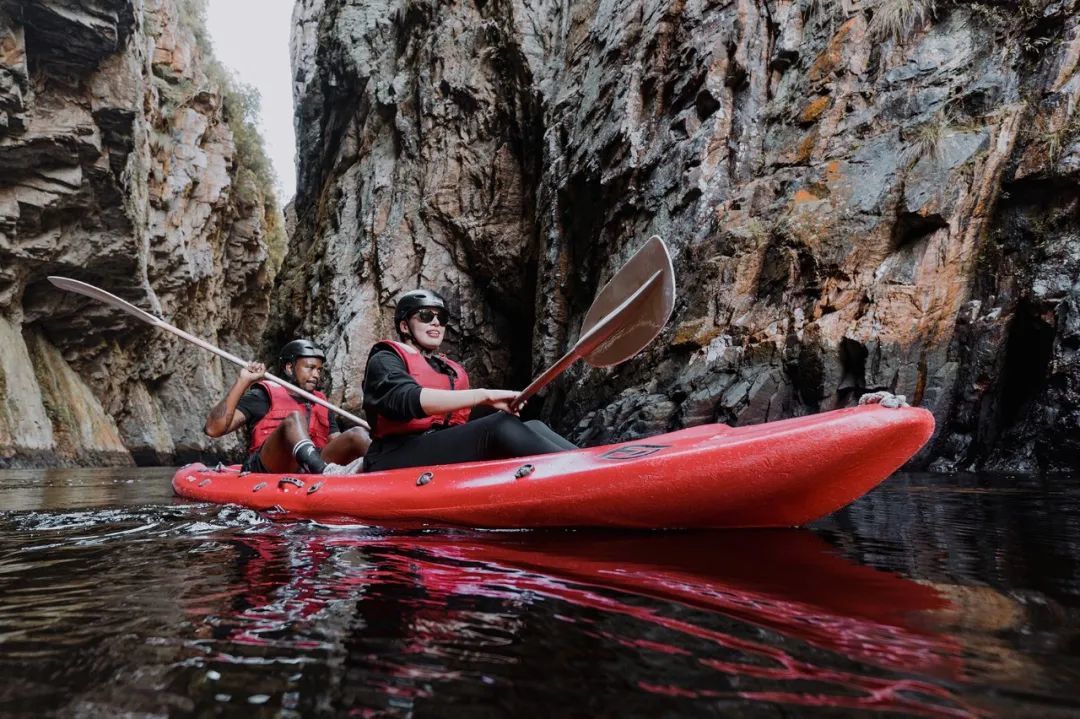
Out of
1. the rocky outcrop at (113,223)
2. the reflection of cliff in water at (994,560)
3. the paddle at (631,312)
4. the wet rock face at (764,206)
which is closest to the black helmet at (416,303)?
the paddle at (631,312)

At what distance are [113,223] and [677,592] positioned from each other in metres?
13.2

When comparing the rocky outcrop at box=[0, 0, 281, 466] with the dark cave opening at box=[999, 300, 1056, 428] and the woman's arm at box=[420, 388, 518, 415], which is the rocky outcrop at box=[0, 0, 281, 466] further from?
the dark cave opening at box=[999, 300, 1056, 428]

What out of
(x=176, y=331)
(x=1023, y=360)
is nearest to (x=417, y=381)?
(x=176, y=331)

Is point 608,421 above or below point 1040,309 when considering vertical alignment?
below

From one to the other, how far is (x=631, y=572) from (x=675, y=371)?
16.4 ft

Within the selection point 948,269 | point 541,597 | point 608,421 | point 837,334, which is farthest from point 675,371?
point 541,597

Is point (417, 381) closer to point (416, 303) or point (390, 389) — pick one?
point (390, 389)

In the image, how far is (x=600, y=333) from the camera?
2.70m

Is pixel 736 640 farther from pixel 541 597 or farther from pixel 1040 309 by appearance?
pixel 1040 309

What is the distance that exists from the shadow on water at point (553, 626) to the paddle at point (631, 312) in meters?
0.79

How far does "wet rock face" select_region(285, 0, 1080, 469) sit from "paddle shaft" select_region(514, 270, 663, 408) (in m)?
3.13

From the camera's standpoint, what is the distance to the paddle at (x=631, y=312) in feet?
8.19

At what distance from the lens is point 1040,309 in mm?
4789

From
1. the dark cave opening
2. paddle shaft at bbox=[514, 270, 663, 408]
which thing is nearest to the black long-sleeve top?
paddle shaft at bbox=[514, 270, 663, 408]
